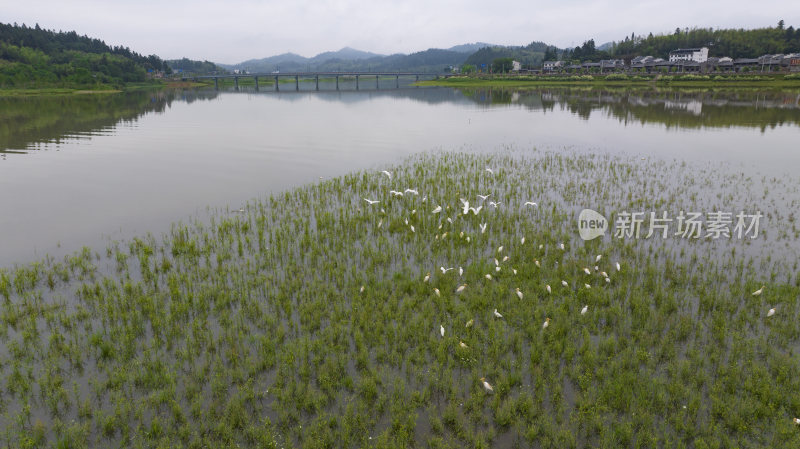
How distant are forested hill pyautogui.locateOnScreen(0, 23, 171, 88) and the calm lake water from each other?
56.9 m

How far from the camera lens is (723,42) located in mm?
145750

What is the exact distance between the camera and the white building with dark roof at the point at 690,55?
132m

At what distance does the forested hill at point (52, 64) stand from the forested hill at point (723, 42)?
165 m

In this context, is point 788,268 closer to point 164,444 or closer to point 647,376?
point 647,376

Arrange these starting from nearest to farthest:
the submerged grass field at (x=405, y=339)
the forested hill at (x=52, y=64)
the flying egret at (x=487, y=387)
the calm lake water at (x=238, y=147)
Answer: the submerged grass field at (x=405, y=339), the flying egret at (x=487, y=387), the calm lake water at (x=238, y=147), the forested hill at (x=52, y=64)

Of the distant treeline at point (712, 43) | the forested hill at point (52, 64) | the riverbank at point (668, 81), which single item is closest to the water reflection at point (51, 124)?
the forested hill at point (52, 64)

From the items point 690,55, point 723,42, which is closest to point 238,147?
point 690,55

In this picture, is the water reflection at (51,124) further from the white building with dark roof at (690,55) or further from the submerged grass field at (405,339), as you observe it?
the white building with dark roof at (690,55)

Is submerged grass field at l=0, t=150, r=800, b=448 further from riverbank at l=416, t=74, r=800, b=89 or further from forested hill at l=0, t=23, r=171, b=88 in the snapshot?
forested hill at l=0, t=23, r=171, b=88

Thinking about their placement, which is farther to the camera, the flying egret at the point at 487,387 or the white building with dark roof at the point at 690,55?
the white building with dark roof at the point at 690,55

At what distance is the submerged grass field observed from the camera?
6359mm

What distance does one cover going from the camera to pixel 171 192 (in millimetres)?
19500

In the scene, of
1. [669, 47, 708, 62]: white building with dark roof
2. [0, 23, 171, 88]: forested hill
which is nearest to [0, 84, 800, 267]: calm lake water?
[0, 23, 171, 88]: forested hill

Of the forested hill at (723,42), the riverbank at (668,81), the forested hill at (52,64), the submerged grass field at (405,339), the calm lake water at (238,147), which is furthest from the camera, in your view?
the forested hill at (723,42)
